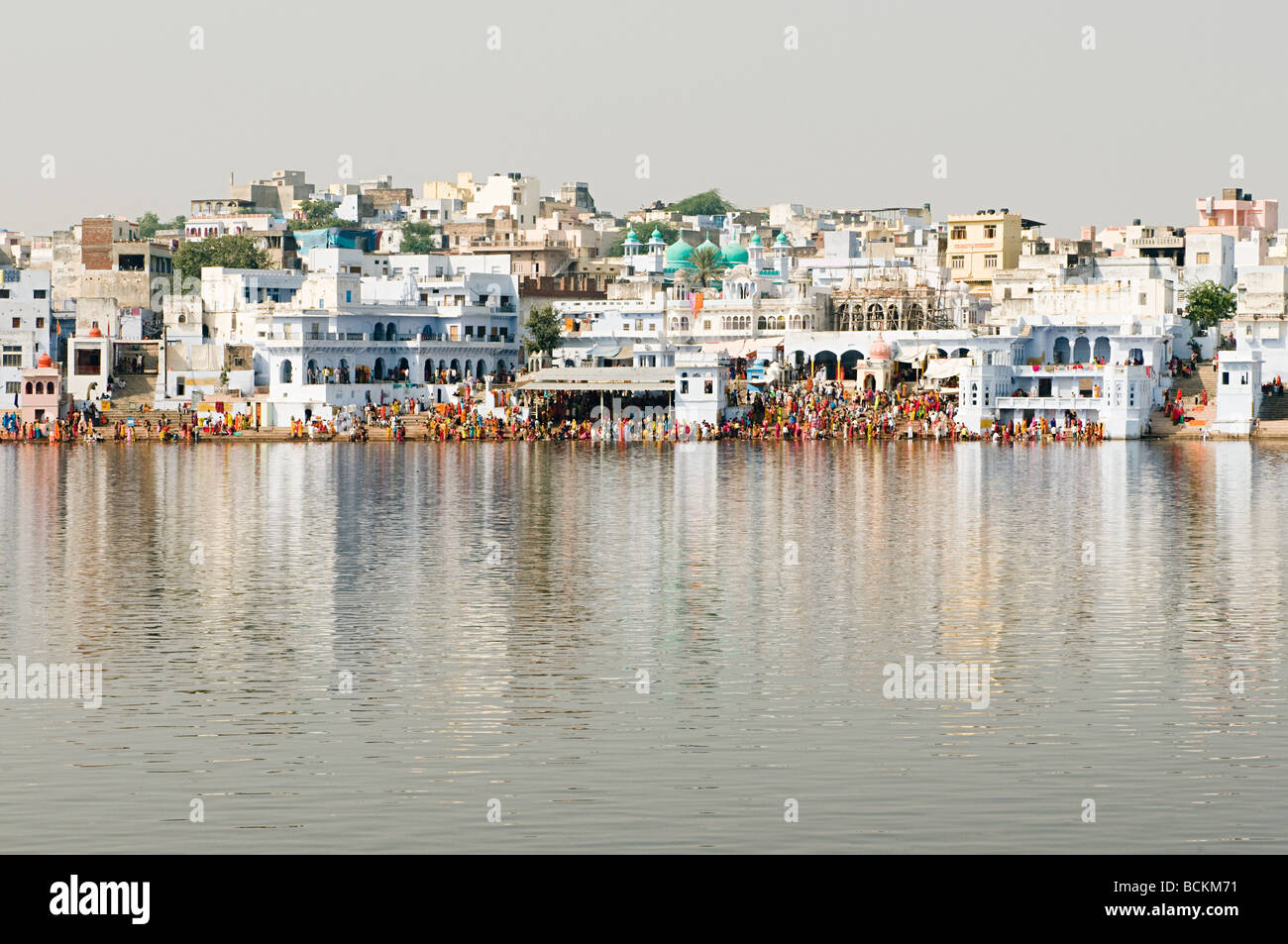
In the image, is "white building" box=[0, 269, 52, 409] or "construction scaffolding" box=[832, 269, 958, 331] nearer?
"white building" box=[0, 269, 52, 409]

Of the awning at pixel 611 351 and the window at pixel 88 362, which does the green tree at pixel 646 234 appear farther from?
the window at pixel 88 362

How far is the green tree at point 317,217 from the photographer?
12962 cm

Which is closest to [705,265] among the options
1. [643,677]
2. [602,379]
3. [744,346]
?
[744,346]

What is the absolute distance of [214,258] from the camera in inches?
4129

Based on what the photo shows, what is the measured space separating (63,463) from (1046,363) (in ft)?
136

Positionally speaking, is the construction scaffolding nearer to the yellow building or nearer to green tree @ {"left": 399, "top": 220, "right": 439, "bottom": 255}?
the yellow building

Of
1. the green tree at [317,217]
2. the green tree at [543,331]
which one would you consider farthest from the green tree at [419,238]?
the green tree at [543,331]

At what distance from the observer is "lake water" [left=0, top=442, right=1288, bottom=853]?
17.5 m

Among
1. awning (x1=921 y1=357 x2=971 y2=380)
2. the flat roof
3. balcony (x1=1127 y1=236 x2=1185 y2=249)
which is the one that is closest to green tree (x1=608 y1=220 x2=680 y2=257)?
balcony (x1=1127 y1=236 x2=1185 y2=249)

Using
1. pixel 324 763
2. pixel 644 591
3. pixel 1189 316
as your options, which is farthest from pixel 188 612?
pixel 1189 316

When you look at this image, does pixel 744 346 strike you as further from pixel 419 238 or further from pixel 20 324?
pixel 419 238

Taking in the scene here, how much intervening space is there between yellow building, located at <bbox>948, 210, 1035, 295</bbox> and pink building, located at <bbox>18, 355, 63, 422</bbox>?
42.6 m

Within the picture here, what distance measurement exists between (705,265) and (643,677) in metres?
84.3
